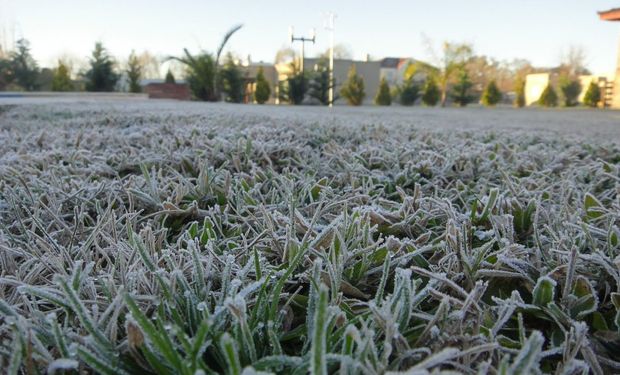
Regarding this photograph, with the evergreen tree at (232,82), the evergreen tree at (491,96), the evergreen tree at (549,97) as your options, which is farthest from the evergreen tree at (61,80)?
the evergreen tree at (549,97)

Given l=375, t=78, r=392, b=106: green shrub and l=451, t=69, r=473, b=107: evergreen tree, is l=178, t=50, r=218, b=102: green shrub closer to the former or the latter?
l=375, t=78, r=392, b=106: green shrub

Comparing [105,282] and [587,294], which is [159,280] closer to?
[105,282]

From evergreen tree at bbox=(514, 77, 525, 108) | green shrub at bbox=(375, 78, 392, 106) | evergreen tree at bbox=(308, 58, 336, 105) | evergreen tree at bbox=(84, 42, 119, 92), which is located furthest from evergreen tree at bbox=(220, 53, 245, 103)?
evergreen tree at bbox=(514, 77, 525, 108)

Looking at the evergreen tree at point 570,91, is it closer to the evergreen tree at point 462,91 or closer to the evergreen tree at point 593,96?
the evergreen tree at point 593,96

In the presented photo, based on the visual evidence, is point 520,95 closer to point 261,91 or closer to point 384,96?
point 384,96

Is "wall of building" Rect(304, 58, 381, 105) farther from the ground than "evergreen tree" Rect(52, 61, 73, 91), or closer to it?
farther from the ground

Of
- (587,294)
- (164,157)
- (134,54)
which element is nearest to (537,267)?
(587,294)
